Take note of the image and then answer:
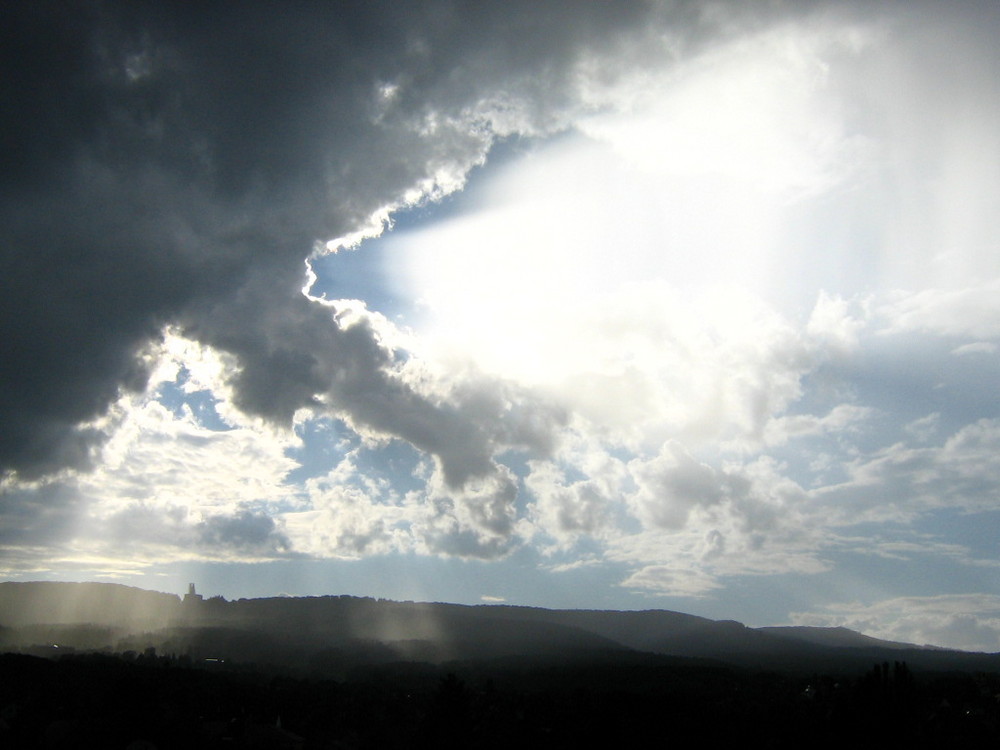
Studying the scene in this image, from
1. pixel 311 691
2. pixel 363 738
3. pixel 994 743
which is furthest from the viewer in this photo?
pixel 311 691

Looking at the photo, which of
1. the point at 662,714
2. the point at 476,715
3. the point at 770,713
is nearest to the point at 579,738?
the point at 476,715

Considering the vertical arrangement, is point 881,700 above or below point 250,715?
above

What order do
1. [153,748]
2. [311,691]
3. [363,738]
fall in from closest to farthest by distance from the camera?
[153,748] → [363,738] → [311,691]

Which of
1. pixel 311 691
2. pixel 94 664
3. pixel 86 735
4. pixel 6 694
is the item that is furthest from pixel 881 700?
pixel 94 664

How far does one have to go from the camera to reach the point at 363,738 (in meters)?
124

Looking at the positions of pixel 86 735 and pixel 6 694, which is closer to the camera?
pixel 86 735

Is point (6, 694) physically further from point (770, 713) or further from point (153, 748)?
point (770, 713)

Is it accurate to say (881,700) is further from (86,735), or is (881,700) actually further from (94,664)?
(94,664)

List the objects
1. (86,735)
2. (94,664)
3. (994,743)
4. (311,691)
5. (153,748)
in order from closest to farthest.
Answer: (153,748)
(86,735)
(994,743)
(311,691)
(94,664)

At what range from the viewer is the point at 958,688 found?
614 ft

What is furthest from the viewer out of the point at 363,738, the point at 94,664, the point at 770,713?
the point at 94,664

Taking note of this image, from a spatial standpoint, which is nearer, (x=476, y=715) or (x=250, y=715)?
(x=476, y=715)

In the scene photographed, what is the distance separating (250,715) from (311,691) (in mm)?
42089

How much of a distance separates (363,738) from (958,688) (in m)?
144
